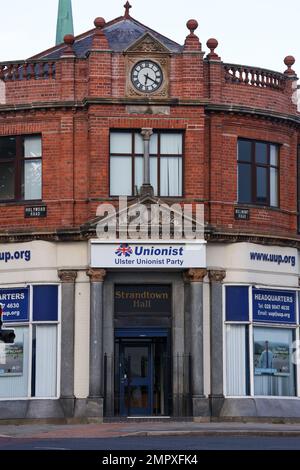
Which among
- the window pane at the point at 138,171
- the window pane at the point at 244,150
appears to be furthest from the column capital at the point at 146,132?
the window pane at the point at 244,150

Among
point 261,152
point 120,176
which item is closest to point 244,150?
point 261,152

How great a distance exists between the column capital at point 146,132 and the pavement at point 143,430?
8426mm

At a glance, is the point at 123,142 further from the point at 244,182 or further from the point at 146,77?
the point at 244,182

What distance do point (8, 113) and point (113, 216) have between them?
189 inches

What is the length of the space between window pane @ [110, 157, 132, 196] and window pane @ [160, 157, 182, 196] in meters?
0.99

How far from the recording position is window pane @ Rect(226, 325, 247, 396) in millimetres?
43938

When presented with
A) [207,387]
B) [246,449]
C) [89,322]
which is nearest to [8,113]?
[89,322]

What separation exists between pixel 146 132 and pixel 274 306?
259 inches

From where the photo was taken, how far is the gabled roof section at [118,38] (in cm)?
4694

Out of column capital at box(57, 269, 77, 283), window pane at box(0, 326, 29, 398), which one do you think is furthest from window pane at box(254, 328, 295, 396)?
window pane at box(0, 326, 29, 398)

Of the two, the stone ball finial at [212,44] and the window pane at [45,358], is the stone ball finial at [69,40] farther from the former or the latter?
the window pane at [45,358]

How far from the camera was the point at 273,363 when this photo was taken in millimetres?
44969

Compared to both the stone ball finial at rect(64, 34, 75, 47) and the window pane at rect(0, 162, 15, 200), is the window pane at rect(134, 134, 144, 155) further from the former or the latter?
the window pane at rect(0, 162, 15, 200)

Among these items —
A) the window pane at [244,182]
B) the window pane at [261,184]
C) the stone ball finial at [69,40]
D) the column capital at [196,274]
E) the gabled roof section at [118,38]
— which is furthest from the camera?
the gabled roof section at [118,38]
